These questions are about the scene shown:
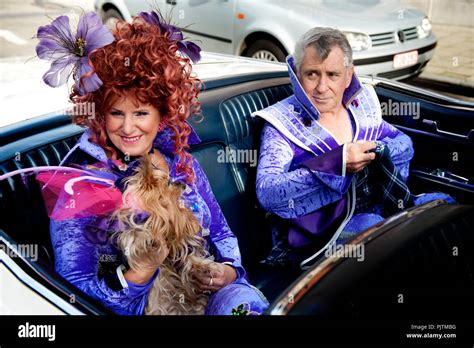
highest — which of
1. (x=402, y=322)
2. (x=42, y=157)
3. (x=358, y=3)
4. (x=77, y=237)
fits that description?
(x=358, y=3)

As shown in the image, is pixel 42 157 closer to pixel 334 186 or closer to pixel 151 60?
pixel 151 60

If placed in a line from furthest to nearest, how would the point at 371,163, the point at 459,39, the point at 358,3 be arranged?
the point at 459,39 < the point at 358,3 < the point at 371,163

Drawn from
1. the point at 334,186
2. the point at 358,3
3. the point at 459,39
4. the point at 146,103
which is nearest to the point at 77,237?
the point at 146,103

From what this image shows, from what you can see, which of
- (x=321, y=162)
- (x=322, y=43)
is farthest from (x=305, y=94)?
(x=321, y=162)

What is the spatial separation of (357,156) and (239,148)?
515mm

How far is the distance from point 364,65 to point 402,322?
122 inches

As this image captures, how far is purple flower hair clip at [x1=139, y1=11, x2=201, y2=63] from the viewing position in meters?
1.81

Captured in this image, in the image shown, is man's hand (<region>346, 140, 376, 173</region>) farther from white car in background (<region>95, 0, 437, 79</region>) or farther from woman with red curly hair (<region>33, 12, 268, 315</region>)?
white car in background (<region>95, 0, 437, 79</region>)

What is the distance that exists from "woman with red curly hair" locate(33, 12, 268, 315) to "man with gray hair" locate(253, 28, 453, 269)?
432mm

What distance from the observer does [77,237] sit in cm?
159

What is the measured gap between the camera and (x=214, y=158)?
2.38m

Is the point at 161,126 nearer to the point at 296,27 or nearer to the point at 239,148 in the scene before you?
the point at 239,148

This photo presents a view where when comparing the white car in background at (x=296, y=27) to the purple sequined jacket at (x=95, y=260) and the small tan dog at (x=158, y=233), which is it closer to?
the small tan dog at (x=158, y=233)

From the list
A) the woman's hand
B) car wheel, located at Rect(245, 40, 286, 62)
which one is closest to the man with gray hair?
the woman's hand
